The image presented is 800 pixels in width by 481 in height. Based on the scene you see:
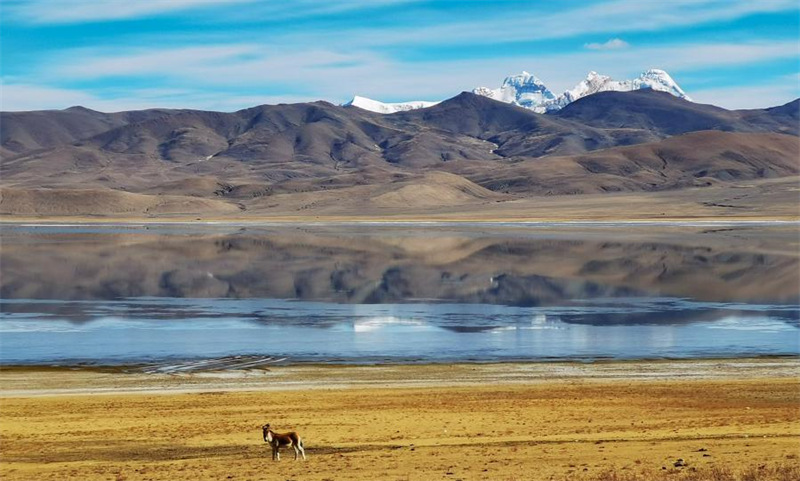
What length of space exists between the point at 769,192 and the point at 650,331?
136 m

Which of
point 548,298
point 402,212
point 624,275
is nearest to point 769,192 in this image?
point 402,212

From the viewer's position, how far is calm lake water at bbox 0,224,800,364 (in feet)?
100

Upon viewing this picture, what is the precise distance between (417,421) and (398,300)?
24.8 meters

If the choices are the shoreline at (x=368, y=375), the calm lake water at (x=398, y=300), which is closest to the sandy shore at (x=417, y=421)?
the shoreline at (x=368, y=375)

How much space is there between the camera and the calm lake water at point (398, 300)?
1203 inches

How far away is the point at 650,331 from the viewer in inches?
1332

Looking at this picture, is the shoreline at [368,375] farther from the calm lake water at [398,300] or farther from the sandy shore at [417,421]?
the calm lake water at [398,300]

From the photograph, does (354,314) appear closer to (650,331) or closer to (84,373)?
(650,331)

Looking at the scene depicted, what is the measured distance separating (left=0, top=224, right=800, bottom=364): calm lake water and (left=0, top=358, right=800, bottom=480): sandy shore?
3.37 m

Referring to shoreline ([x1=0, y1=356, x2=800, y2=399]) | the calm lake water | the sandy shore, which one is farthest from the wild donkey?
the calm lake water

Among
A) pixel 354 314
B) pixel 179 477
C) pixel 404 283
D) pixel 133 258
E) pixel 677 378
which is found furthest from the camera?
pixel 133 258

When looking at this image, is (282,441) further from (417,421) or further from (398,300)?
(398,300)

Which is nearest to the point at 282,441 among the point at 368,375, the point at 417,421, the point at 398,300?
the point at 417,421

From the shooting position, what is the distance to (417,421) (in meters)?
18.8
